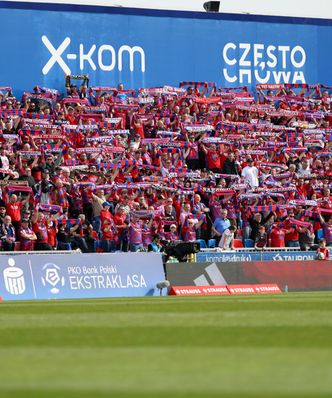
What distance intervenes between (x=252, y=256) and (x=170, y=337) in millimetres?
20695

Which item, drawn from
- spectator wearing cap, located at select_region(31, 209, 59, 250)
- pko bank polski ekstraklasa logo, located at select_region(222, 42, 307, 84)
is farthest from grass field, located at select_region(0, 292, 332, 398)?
pko bank polski ekstraklasa logo, located at select_region(222, 42, 307, 84)

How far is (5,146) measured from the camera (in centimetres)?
3419

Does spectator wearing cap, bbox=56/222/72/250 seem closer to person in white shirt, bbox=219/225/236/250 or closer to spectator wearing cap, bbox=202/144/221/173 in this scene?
person in white shirt, bbox=219/225/236/250

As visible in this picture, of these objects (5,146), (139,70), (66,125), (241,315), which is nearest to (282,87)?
(139,70)

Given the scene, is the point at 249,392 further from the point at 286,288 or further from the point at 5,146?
the point at 5,146

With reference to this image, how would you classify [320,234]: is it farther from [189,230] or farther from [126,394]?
[126,394]

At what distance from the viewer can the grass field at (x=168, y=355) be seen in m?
8.00

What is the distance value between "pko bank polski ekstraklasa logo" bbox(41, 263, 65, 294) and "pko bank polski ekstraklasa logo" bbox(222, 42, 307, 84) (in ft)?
70.6

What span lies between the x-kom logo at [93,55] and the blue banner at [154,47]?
0.12 feet

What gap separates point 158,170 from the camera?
36844 mm

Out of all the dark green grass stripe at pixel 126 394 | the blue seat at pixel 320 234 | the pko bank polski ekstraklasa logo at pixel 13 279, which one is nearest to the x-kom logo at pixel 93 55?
the blue seat at pixel 320 234

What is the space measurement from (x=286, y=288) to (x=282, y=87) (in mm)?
16008

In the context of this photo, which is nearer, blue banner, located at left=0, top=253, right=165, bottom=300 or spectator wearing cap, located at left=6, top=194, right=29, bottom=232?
blue banner, located at left=0, top=253, right=165, bottom=300

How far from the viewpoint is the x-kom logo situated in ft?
143
